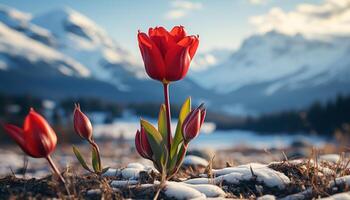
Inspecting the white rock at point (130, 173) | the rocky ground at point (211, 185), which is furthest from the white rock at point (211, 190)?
the white rock at point (130, 173)

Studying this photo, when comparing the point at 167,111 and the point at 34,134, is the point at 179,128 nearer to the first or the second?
the point at 167,111

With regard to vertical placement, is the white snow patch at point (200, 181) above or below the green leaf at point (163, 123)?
below

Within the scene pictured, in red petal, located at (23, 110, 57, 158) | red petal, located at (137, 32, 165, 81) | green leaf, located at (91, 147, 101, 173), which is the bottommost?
green leaf, located at (91, 147, 101, 173)

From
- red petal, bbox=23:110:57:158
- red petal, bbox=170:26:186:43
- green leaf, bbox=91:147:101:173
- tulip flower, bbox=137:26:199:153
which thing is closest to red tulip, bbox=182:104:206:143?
tulip flower, bbox=137:26:199:153

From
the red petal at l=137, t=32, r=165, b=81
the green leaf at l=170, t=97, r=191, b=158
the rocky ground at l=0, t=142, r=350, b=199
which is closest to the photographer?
the rocky ground at l=0, t=142, r=350, b=199

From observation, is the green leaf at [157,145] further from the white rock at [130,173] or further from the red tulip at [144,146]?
the white rock at [130,173]

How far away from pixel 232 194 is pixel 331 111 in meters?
53.3

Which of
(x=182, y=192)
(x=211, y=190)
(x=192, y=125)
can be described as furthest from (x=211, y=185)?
(x=192, y=125)

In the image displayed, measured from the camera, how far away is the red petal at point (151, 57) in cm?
286

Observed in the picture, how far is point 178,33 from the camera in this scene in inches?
118

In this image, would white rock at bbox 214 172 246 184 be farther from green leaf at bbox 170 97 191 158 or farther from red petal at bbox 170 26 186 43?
red petal at bbox 170 26 186 43

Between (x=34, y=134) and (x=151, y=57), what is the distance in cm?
84

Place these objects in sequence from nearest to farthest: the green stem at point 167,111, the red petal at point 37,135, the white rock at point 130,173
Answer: the red petal at point 37,135 → the green stem at point 167,111 → the white rock at point 130,173

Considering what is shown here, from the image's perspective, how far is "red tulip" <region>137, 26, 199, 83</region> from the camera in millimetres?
2871
